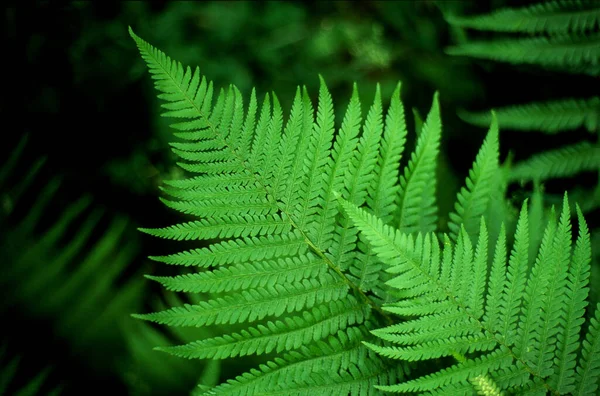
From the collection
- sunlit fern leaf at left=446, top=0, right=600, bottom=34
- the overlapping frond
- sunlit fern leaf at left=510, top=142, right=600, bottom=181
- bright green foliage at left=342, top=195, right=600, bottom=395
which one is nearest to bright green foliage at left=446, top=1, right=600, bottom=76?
sunlit fern leaf at left=446, top=0, right=600, bottom=34

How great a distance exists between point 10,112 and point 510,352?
7.08 feet

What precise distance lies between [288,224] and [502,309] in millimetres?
529

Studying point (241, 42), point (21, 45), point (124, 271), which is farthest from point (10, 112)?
point (241, 42)

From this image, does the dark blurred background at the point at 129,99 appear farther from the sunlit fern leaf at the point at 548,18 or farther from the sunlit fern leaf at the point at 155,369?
the sunlit fern leaf at the point at 548,18

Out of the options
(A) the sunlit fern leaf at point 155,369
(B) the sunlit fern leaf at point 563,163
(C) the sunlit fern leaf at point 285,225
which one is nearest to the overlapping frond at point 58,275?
(A) the sunlit fern leaf at point 155,369

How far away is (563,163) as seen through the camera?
1.61m

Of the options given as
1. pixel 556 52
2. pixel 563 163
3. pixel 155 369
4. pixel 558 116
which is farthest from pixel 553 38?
pixel 155 369

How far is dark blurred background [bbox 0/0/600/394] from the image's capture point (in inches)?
71.3

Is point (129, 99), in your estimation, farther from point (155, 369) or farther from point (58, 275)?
point (155, 369)

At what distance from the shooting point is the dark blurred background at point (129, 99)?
1812 millimetres

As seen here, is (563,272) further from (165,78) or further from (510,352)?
(165,78)

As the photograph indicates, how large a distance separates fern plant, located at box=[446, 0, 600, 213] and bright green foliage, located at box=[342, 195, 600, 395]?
2.18 feet

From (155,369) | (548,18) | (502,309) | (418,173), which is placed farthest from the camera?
(155,369)

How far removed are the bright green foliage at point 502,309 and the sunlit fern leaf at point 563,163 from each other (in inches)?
25.9
